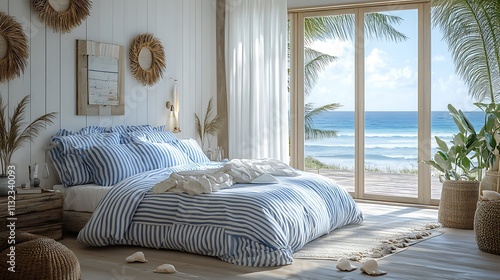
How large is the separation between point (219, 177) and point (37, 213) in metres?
1.43

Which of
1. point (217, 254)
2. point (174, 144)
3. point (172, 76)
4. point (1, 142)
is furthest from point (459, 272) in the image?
point (172, 76)

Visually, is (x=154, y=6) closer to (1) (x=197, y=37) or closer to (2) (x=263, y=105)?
(1) (x=197, y=37)

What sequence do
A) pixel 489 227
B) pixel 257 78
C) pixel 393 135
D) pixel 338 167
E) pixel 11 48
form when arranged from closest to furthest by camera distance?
pixel 489 227, pixel 11 48, pixel 393 135, pixel 257 78, pixel 338 167

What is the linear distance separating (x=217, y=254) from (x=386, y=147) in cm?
358

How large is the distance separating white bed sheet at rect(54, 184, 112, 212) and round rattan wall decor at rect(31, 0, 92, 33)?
142 centimetres

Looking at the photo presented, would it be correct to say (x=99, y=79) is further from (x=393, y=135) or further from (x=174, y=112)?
(x=393, y=135)

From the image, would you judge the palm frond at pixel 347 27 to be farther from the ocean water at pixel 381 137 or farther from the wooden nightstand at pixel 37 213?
the wooden nightstand at pixel 37 213

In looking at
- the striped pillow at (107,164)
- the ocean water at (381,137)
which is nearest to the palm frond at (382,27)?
the ocean water at (381,137)

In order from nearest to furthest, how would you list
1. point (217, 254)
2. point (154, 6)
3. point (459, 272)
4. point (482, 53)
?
point (459, 272)
point (217, 254)
point (482, 53)
point (154, 6)

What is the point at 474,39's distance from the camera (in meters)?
6.21

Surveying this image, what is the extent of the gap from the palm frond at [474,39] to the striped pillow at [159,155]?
3.03 metres

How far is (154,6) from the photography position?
6.73 meters

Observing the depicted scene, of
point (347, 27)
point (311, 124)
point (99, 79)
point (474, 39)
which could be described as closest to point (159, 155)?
point (99, 79)

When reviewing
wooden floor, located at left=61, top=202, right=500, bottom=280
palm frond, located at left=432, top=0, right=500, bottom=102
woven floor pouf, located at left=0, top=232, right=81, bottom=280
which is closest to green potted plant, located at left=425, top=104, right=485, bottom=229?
palm frond, located at left=432, top=0, right=500, bottom=102
